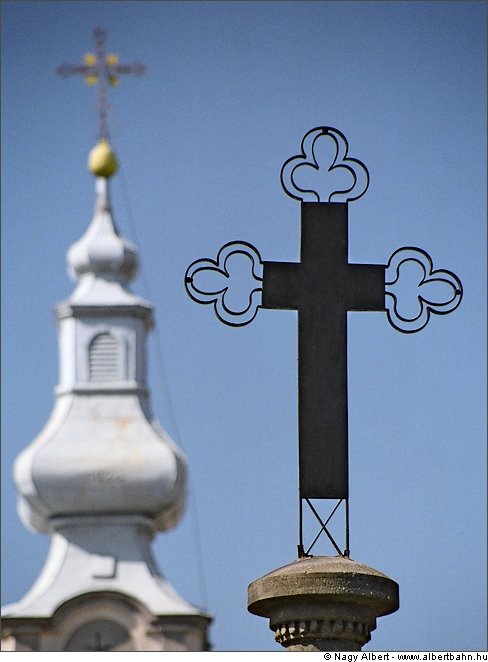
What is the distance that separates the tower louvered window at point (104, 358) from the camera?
40188mm

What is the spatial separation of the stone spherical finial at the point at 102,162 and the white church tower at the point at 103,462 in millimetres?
17

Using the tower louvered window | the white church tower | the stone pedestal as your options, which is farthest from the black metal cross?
the tower louvered window

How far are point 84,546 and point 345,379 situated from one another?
3242 centimetres

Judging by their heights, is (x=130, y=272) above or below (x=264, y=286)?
above

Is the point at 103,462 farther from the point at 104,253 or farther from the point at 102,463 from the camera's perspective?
the point at 104,253

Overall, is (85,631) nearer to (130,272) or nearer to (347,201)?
(130,272)

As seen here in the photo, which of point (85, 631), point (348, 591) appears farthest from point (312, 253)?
point (85, 631)

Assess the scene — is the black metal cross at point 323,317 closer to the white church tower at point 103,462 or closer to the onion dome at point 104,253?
the white church tower at point 103,462

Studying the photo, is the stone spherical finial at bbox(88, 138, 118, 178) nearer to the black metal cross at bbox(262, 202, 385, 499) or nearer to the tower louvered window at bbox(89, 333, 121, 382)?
the tower louvered window at bbox(89, 333, 121, 382)

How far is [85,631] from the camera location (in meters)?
36.1

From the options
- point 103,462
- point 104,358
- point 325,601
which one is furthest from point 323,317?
point 104,358

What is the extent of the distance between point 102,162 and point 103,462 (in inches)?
206
